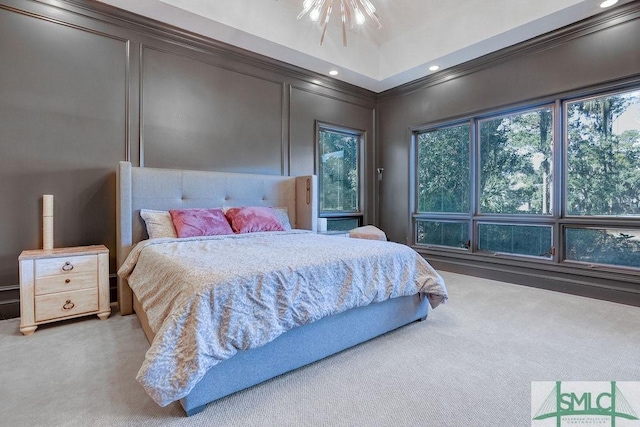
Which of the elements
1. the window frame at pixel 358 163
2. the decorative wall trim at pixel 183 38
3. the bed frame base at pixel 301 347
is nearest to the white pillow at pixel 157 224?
the bed frame base at pixel 301 347

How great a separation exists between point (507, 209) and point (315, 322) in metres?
3.36

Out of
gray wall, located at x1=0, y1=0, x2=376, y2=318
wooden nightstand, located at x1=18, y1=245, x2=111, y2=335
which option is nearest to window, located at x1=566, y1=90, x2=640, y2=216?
gray wall, located at x1=0, y1=0, x2=376, y2=318

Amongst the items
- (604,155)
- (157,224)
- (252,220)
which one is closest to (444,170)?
(604,155)

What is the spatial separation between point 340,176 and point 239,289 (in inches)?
147

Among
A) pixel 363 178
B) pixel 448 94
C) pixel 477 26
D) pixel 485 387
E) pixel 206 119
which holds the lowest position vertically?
pixel 485 387

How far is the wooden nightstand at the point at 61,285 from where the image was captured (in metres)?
2.35

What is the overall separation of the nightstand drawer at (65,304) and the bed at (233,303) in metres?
0.24

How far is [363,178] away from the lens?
17.3 feet

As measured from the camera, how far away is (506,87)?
3.92 meters

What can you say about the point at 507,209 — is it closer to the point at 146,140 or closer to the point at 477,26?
the point at 477,26

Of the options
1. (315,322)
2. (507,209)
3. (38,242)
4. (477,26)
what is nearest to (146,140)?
(38,242)

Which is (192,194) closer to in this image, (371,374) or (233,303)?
(233,303)

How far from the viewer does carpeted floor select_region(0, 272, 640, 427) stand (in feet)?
4.77

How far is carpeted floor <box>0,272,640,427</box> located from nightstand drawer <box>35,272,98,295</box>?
31 cm
